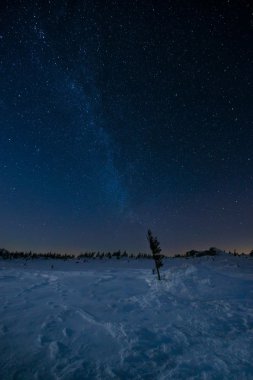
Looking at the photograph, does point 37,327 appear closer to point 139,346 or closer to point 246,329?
point 139,346

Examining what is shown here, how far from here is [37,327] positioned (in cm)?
714

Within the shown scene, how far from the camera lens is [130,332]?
261 inches

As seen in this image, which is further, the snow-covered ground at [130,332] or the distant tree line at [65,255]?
the distant tree line at [65,255]

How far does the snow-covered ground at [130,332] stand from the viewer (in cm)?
488

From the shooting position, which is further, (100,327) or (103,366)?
(100,327)

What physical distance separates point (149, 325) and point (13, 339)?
144 inches

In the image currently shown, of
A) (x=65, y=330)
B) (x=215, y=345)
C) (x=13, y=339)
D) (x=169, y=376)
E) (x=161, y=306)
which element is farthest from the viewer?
(x=161, y=306)

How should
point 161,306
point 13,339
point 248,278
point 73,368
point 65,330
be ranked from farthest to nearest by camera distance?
1. point 248,278
2. point 161,306
3. point 65,330
4. point 13,339
5. point 73,368

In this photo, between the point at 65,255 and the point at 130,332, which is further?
the point at 65,255

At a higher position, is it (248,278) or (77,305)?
(248,278)

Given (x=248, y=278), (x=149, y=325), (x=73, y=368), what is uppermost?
(x=248, y=278)

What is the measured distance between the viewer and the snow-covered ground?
16.0 ft

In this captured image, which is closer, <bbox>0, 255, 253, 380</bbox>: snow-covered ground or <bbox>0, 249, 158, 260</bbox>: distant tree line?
<bbox>0, 255, 253, 380</bbox>: snow-covered ground

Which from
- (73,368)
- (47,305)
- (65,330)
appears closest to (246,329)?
(73,368)
